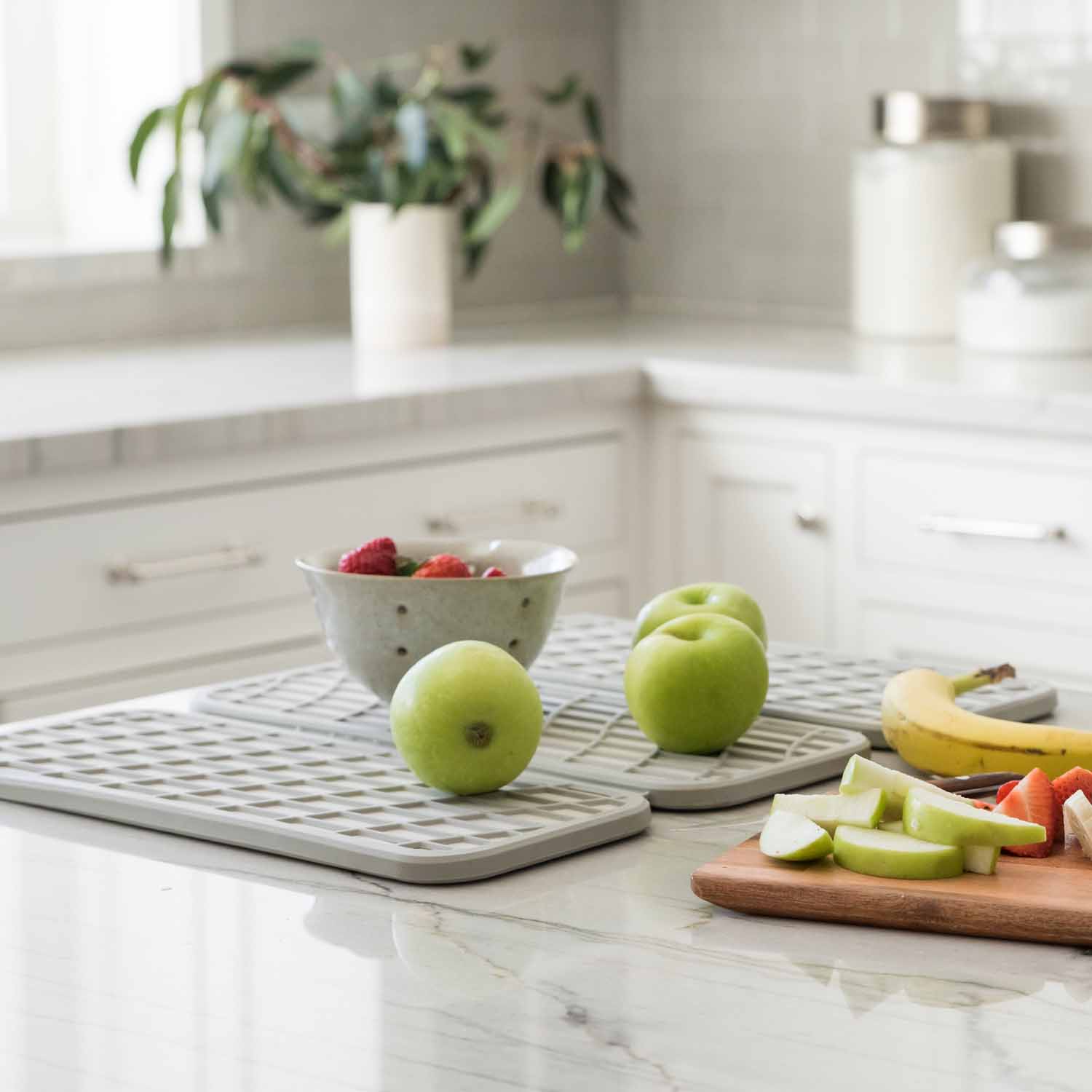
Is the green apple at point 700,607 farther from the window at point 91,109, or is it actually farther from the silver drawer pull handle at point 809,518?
the window at point 91,109

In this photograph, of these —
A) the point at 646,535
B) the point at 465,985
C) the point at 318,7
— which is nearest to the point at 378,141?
the point at 318,7

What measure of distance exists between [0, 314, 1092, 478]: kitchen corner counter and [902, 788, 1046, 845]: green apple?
1436 millimetres

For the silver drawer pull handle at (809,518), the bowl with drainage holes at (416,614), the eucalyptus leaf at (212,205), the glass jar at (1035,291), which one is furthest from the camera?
the eucalyptus leaf at (212,205)

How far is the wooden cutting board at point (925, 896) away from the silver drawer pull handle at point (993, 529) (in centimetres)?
156

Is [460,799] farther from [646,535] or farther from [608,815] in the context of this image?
[646,535]

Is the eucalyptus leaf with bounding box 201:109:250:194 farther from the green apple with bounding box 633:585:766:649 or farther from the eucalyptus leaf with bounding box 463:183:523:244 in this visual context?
the green apple with bounding box 633:585:766:649

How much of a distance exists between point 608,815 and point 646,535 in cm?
190

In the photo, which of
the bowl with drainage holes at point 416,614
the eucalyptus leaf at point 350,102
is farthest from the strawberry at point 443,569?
the eucalyptus leaf at point 350,102

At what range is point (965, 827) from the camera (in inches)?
39.8

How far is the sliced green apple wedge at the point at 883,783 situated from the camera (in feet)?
3.54

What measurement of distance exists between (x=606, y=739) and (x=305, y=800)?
0.75ft

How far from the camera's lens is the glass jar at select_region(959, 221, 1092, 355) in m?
2.94

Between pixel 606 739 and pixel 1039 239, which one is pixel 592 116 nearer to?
pixel 1039 239

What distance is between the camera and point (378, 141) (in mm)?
3197
